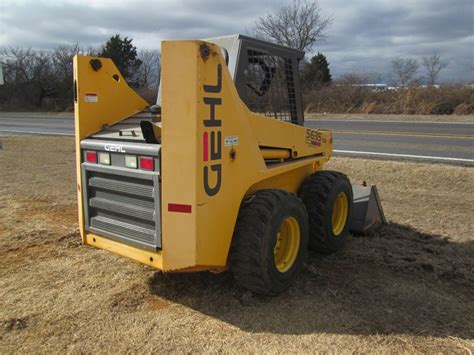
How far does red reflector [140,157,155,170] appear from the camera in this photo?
3357 mm

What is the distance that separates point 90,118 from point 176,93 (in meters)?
1.34

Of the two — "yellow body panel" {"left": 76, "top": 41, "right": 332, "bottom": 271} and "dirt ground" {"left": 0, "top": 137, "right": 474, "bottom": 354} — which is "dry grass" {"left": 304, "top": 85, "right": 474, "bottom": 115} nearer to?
"dirt ground" {"left": 0, "top": 137, "right": 474, "bottom": 354}

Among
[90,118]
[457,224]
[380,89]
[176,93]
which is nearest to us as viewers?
[176,93]

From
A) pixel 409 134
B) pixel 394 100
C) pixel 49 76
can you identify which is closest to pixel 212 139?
pixel 409 134

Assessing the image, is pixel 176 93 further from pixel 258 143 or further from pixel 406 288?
pixel 406 288

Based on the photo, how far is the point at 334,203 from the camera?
15.8 feet

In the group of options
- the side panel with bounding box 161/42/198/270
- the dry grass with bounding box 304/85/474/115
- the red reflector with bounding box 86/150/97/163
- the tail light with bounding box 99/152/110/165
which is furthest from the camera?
the dry grass with bounding box 304/85/474/115

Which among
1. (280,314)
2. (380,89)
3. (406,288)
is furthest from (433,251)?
(380,89)

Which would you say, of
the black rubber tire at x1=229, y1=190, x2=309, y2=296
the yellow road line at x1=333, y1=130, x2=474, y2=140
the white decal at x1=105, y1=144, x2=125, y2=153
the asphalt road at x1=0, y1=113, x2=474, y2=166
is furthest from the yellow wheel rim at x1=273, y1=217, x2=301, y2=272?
the yellow road line at x1=333, y1=130, x2=474, y2=140

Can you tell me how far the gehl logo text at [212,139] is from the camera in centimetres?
315

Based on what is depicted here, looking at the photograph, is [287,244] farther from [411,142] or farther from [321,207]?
[411,142]

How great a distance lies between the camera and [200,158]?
10.3ft

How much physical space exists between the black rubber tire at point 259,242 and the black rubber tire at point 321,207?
993 mm

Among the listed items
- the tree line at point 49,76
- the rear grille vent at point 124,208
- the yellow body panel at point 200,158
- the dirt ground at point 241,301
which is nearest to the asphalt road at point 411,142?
the dirt ground at point 241,301
